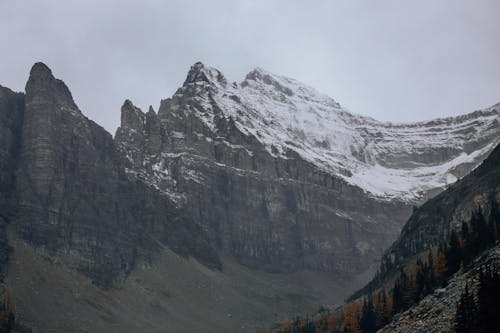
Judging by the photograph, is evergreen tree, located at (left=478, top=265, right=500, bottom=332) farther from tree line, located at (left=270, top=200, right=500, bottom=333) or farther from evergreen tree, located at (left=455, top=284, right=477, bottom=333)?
evergreen tree, located at (left=455, top=284, right=477, bottom=333)

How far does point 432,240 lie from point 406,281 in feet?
213

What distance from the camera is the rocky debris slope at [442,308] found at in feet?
230

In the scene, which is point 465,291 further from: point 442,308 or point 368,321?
point 368,321

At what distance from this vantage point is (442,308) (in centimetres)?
7369

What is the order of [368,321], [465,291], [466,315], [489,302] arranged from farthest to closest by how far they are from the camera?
1. [368,321]
2. [465,291]
3. [466,315]
4. [489,302]

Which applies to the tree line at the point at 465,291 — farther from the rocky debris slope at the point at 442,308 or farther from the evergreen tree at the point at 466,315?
the rocky debris slope at the point at 442,308

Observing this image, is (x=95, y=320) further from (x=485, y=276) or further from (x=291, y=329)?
(x=485, y=276)

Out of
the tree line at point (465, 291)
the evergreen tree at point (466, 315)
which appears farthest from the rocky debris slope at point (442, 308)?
the tree line at point (465, 291)

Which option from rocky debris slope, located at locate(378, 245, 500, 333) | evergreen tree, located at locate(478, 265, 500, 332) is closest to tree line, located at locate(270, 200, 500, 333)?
evergreen tree, located at locate(478, 265, 500, 332)

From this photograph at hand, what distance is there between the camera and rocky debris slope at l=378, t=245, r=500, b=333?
70188 millimetres

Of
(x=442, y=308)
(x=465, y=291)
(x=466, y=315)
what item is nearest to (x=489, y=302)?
(x=466, y=315)

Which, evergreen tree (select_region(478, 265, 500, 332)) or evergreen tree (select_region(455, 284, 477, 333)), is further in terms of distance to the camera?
evergreen tree (select_region(455, 284, 477, 333))

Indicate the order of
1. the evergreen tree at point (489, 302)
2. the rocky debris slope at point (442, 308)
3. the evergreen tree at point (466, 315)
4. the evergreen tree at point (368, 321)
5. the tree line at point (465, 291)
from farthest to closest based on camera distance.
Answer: the evergreen tree at point (368, 321) → the rocky debris slope at point (442, 308) → the tree line at point (465, 291) → the evergreen tree at point (466, 315) → the evergreen tree at point (489, 302)

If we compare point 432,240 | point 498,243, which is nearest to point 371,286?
point 432,240
